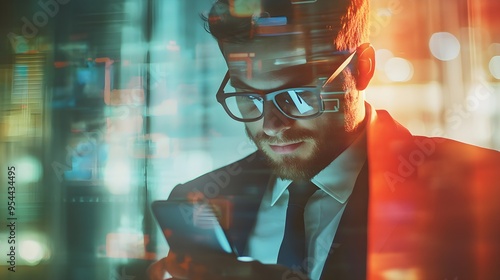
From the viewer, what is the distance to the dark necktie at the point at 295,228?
2029 mm

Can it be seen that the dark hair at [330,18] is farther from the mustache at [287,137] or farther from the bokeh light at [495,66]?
the bokeh light at [495,66]

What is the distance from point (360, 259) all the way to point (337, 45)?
0.86m

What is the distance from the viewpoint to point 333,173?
2.02 metres

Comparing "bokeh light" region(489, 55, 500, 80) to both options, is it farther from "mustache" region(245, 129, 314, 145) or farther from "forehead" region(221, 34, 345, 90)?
"mustache" region(245, 129, 314, 145)

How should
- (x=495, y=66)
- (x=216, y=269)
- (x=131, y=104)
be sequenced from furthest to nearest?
(x=131, y=104)
(x=216, y=269)
(x=495, y=66)

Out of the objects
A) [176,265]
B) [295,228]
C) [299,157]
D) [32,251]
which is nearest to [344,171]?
[299,157]

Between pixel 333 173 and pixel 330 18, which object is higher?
pixel 330 18

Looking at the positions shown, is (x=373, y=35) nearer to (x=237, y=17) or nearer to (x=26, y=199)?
(x=237, y=17)

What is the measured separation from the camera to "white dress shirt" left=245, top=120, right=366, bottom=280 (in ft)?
6.57

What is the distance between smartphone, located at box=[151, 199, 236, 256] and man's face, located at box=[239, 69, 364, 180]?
1.17 feet

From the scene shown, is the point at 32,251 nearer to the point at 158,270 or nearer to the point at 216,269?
the point at 158,270

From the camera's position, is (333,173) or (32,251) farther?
(32,251)

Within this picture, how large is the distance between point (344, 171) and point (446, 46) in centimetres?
63

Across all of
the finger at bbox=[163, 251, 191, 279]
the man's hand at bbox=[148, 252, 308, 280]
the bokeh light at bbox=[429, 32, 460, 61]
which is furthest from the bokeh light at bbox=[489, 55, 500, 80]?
the finger at bbox=[163, 251, 191, 279]
